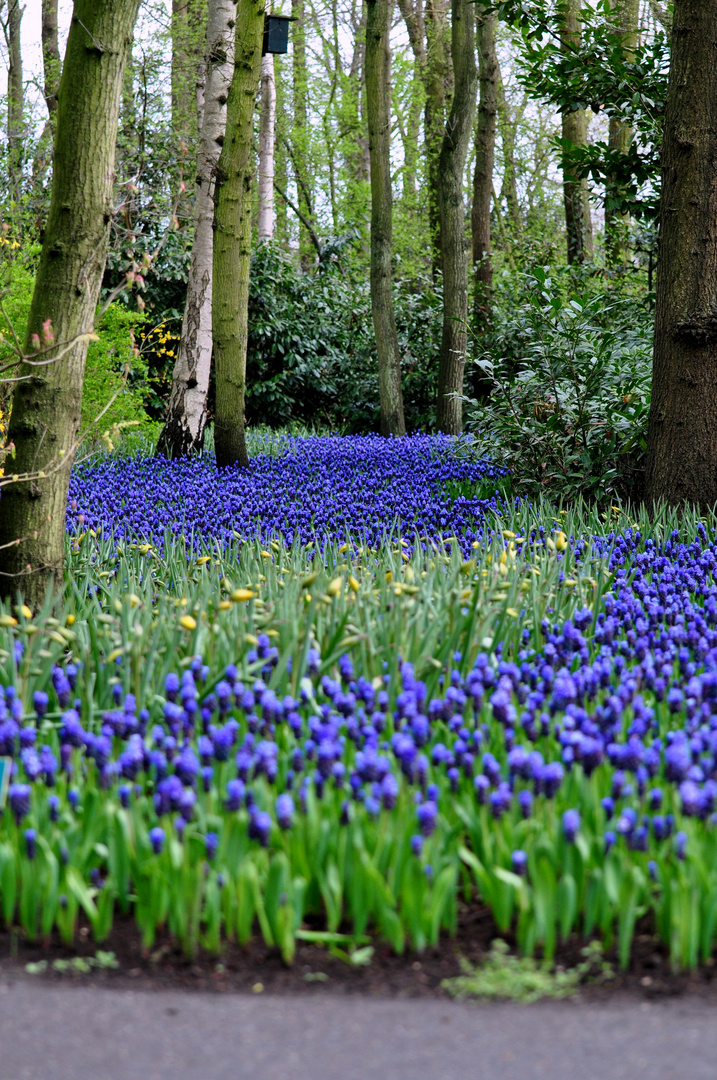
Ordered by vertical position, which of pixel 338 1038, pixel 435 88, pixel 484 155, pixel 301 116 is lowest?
pixel 338 1038

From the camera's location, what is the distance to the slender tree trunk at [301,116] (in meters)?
23.6

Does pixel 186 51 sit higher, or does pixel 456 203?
pixel 186 51

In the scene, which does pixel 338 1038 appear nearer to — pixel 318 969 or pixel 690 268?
pixel 318 969

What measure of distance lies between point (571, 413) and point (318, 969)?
565 cm

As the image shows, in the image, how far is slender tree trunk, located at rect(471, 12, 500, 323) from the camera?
1295 cm

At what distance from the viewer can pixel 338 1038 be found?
169cm

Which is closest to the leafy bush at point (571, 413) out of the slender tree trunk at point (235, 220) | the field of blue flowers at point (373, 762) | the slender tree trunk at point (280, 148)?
the slender tree trunk at point (235, 220)

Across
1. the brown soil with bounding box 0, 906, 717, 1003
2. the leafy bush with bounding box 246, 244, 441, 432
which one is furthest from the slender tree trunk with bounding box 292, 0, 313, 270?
the brown soil with bounding box 0, 906, 717, 1003

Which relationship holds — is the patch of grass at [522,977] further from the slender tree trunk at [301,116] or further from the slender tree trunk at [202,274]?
the slender tree trunk at [301,116]

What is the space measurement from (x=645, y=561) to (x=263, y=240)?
496 inches

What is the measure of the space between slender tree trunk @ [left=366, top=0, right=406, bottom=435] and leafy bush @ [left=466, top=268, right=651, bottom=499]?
12.2 feet

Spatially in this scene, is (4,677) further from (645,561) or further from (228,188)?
(228,188)

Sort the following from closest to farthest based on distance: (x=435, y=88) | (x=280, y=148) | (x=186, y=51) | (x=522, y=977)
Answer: (x=522, y=977), (x=435, y=88), (x=186, y=51), (x=280, y=148)

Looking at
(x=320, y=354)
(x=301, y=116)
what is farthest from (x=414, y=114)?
(x=320, y=354)
